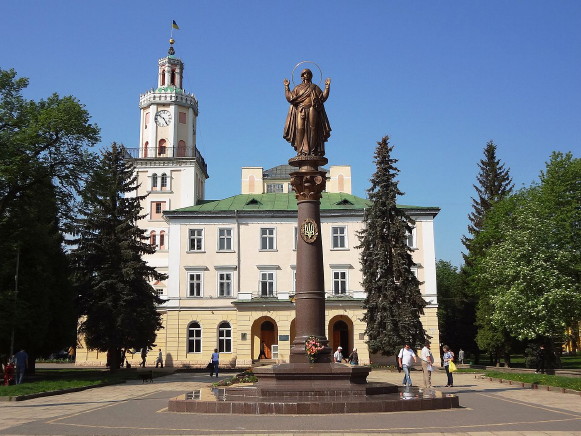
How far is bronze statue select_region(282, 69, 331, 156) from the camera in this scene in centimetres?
1881

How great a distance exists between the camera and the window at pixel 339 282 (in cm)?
4812

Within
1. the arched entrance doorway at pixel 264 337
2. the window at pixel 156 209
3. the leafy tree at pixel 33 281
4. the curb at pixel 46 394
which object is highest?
the window at pixel 156 209

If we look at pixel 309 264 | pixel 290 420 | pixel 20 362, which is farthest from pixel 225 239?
pixel 290 420

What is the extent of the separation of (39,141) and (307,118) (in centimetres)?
1501

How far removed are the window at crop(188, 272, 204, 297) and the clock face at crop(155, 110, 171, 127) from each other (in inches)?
781

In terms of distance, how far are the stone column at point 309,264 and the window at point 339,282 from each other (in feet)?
99.3

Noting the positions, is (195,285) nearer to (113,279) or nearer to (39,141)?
(113,279)

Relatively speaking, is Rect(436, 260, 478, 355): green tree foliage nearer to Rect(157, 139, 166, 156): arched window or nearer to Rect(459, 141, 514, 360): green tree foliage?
Rect(459, 141, 514, 360): green tree foliage

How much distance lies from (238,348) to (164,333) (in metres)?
6.96

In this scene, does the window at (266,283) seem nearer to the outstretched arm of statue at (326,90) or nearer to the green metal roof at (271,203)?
the green metal roof at (271,203)

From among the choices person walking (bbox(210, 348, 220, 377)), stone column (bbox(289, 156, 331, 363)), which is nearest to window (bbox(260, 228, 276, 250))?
person walking (bbox(210, 348, 220, 377))

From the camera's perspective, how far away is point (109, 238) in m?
37.6

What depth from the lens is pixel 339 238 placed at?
4922 centimetres

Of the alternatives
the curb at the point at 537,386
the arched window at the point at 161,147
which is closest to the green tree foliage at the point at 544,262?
the curb at the point at 537,386
